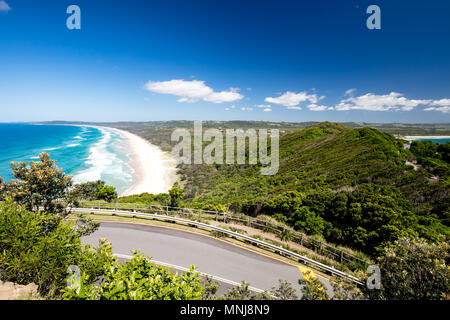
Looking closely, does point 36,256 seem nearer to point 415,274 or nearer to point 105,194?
point 415,274

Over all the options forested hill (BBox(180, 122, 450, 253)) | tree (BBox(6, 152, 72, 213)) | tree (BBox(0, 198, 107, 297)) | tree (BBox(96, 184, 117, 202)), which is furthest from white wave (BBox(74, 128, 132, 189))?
tree (BBox(0, 198, 107, 297))

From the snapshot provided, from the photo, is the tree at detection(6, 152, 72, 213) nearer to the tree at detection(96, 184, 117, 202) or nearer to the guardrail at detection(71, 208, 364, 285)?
the guardrail at detection(71, 208, 364, 285)
